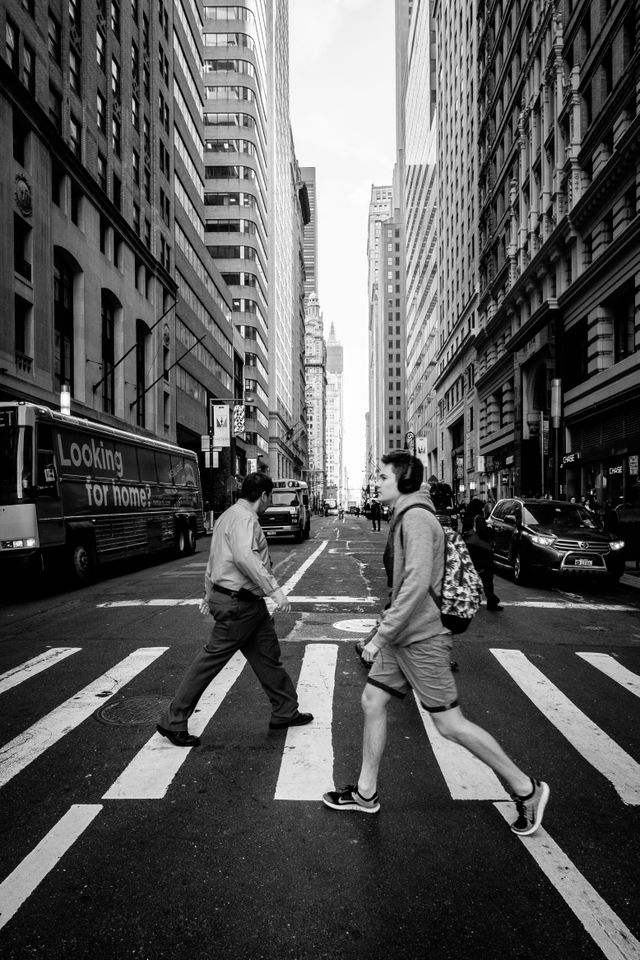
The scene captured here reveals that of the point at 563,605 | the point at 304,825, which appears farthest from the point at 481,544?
the point at 304,825

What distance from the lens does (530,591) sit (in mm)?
12594

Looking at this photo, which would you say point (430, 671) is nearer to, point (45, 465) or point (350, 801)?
point (350, 801)

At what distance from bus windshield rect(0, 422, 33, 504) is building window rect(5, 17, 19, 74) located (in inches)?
796

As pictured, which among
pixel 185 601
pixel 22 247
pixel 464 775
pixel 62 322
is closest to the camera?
pixel 464 775

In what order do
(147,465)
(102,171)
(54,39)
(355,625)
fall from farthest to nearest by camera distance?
1. (102,171)
2. (54,39)
3. (147,465)
4. (355,625)

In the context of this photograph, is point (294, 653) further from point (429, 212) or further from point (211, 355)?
point (429, 212)

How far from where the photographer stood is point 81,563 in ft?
44.0

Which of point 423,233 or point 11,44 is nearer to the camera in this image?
point 11,44

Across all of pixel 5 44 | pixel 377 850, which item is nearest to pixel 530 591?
pixel 377 850

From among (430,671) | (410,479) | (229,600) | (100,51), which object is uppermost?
(100,51)

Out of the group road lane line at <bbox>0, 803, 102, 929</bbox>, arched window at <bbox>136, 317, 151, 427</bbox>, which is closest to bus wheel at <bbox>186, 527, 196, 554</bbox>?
arched window at <bbox>136, 317, 151, 427</bbox>

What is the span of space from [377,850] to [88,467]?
40.7 ft

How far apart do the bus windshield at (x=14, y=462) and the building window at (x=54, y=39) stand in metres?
24.4

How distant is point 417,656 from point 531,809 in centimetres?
99
